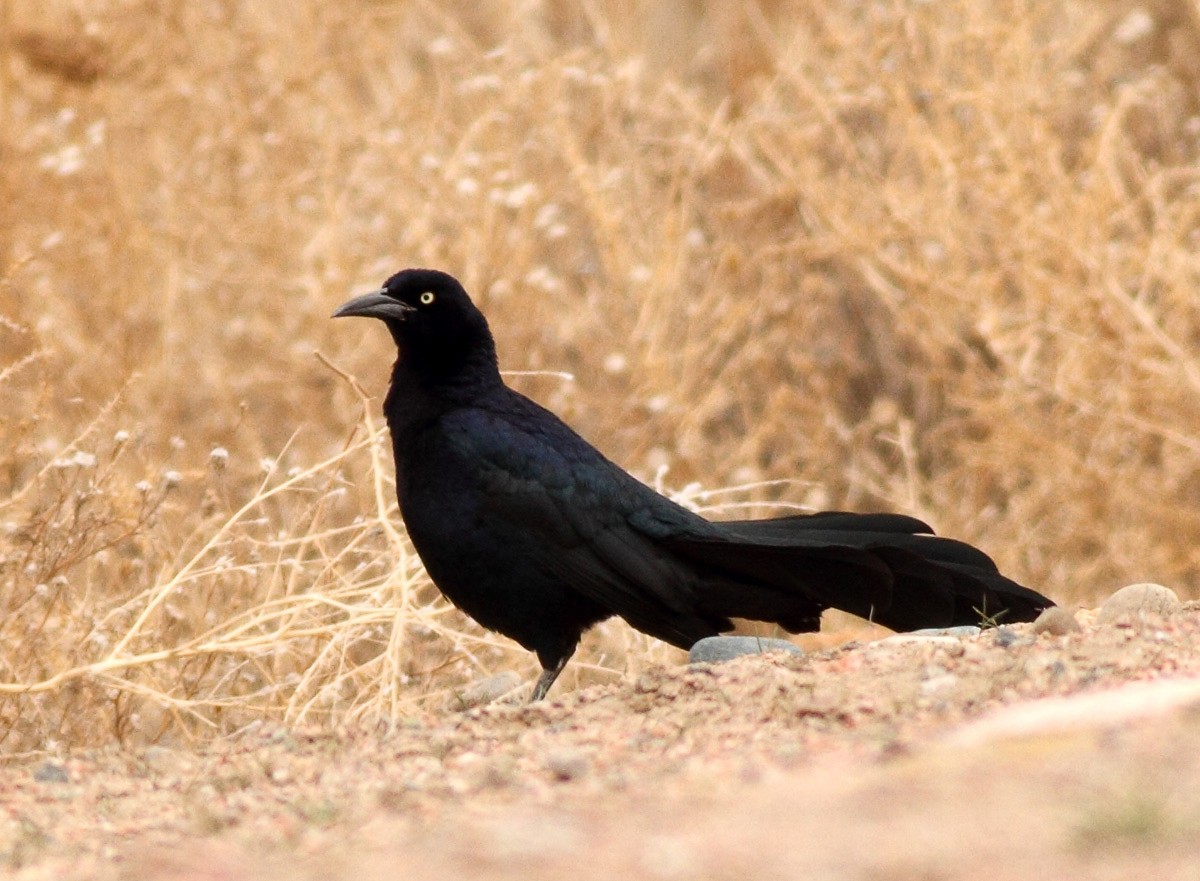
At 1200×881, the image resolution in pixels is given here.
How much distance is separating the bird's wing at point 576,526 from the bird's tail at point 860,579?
0.10m

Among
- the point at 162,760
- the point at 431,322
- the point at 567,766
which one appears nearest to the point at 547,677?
the point at 431,322

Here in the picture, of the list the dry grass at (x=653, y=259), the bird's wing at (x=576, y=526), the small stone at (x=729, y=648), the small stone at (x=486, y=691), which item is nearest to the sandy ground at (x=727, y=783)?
the small stone at (x=729, y=648)

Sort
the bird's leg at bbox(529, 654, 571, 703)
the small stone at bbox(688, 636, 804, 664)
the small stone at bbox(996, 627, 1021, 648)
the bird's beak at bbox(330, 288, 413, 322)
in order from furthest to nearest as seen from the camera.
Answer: the bird's beak at bbox(330, 288, 413, 322), the bird's leg at bbox(529, 654, 571, 703), the small stone at bbox(688, 636, 804, 664), the small stone at bbox(996, 627, 1021, 648)

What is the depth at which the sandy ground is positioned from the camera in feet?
8.25

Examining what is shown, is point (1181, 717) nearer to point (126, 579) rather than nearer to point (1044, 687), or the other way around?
point (1044, 687)

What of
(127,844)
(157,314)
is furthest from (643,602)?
(157,314)

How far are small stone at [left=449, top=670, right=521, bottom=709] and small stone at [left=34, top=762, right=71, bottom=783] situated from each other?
3.96 feet

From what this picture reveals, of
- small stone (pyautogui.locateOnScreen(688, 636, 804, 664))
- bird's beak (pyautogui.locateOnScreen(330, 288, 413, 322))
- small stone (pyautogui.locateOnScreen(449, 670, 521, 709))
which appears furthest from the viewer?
bird's beak (pyautogui.locateOnScreen(330, 288, 413, 322))

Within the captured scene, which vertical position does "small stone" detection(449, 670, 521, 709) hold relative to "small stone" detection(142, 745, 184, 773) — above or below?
above

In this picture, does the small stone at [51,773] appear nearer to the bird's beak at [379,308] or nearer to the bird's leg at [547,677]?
the bird's leg at [547,677]

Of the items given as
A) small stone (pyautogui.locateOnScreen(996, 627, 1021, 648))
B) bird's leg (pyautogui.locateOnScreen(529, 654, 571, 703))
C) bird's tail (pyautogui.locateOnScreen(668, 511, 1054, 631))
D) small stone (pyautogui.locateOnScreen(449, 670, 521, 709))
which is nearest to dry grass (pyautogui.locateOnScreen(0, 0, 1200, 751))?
small stone (pyautogui.locateOnScreen(449, 670, 521, 709))

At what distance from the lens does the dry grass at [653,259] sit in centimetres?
744

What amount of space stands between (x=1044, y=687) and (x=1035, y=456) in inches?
161

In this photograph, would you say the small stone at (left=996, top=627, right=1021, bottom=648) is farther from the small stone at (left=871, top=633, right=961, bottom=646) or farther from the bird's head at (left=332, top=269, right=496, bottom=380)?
the bird's head at (left=332, top=269, right=496, bottom=380)
